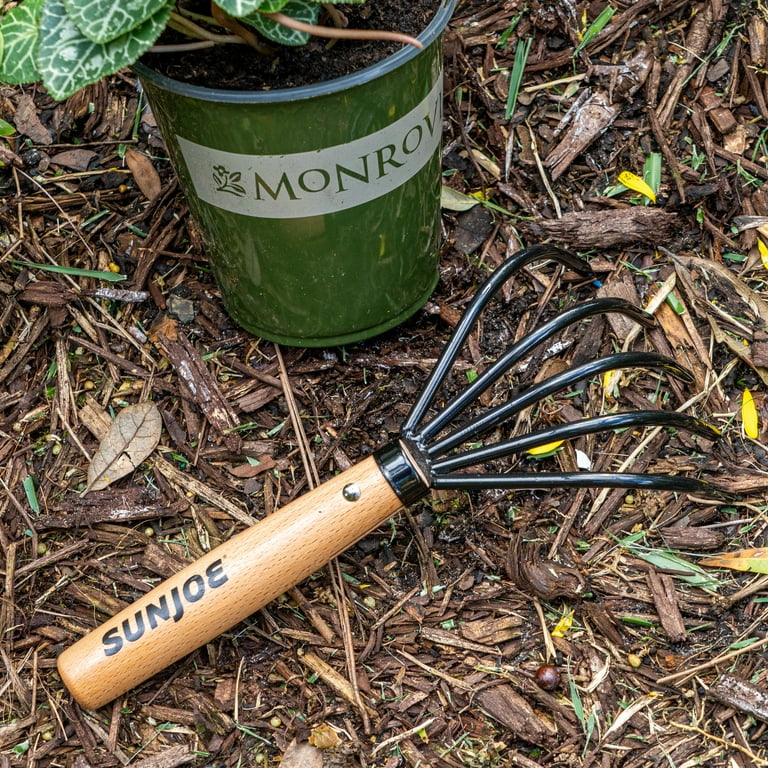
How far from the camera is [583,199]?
1371mm

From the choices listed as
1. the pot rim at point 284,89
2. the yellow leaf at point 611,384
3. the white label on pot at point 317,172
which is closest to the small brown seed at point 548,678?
the yellow leaf at point 611,384

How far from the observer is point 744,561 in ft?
3.63

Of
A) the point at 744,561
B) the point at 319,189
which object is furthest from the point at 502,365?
the point at 744,561

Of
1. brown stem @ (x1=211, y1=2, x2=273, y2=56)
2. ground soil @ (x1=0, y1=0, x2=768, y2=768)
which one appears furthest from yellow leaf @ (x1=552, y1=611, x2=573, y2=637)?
brown stem @ (x1=211, y1=2, x2=273, y2=56)

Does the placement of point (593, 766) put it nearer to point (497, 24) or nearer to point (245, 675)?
point (245, 675)

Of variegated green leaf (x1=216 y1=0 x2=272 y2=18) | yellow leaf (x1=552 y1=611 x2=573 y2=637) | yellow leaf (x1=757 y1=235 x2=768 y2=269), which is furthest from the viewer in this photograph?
yellow leaf (x1=757 y1=235 x2=768 y2=269)

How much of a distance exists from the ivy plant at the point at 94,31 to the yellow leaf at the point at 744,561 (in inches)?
30.5

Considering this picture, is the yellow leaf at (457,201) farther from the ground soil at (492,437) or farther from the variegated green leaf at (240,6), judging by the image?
the variegated green leaf at (240,6)

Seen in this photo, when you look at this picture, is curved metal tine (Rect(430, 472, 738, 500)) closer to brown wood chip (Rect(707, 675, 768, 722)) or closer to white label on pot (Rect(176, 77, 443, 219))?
brown wood chip (Rect(707, 675, 768, 722))

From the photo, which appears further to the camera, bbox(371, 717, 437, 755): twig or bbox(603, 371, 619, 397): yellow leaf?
bbox(603, 371, 619, 397): yellow leaf

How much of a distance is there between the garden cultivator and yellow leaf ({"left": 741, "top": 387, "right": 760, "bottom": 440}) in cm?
22

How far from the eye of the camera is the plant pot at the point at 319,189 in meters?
0.95

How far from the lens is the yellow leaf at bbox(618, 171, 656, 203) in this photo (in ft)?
4.41

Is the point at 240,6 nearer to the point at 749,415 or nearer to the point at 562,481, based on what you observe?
the point at 562,481
